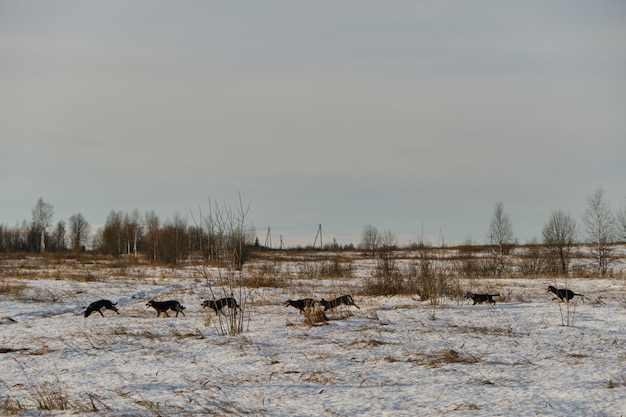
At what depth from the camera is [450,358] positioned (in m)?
6.48

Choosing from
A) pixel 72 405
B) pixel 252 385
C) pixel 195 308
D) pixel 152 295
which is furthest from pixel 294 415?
pixel 152 295

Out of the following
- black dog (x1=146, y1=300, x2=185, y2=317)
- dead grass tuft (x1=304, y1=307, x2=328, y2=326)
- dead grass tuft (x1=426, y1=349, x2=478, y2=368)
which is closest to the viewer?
dead grass tuft (x1=426, y1=349, x2=478, y2=368)

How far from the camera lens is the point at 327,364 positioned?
249 inches

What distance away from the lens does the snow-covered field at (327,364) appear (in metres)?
4.79

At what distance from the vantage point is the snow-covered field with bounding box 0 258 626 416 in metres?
4.79

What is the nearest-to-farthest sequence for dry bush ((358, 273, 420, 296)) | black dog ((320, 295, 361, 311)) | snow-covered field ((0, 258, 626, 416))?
snow-covered field ((0, 258, 626, 416))
black dog ((320, 295, 361, 311))
dry bush ((358, 273, 420, 296))

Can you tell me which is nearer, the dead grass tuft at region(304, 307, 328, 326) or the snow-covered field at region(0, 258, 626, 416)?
the snow-covered field at region(0, 258, 626, 416)

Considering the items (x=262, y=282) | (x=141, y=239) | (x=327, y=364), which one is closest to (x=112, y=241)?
(x=141, y=239)

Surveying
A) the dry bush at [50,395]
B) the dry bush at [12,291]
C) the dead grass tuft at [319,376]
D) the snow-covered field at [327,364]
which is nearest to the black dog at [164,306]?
the snow-covered field at [327,364]

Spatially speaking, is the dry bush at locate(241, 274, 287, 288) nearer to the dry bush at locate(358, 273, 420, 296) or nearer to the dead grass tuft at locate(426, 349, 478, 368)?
the dry bush at locate(358, 273, 420, 296)

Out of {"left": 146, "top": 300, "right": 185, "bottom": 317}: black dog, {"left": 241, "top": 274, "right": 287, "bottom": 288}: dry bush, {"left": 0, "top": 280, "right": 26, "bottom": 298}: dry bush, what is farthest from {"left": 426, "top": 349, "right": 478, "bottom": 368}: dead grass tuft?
{"left": 0, "top": 280, "right": 26, "bottom": 298}: dry bush

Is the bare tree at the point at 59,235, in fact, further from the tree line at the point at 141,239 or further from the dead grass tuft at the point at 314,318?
the dead grass tuft at the point at 314,318

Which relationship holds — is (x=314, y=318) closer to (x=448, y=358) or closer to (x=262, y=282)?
(x=448, y=358)

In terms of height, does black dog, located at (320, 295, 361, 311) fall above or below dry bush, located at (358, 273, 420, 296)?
above
